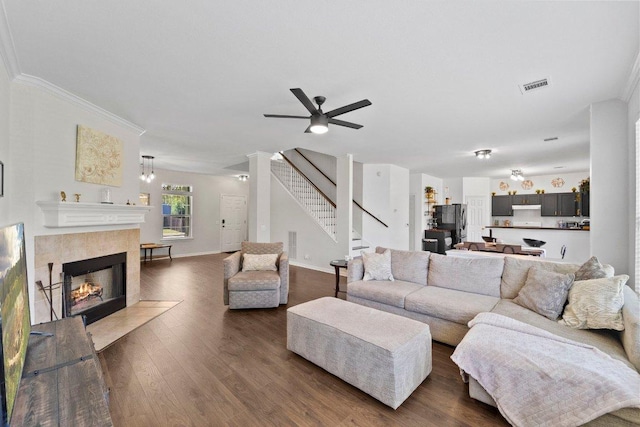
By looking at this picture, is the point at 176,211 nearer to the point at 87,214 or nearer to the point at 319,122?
the point at 87,214

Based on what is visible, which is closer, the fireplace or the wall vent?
the fireplace

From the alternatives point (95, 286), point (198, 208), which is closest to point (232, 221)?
point (198, 208)

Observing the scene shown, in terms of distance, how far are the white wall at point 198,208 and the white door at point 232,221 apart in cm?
15

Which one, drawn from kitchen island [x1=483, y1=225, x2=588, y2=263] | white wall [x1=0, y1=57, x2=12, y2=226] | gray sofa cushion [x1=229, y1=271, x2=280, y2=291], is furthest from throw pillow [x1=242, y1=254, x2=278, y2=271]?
kitchen island [x1=483, y1=225, x2=588, y2=263]

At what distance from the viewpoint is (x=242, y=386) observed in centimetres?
207

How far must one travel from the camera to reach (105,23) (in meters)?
1.82

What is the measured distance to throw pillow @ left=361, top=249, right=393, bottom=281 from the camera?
3.56 m

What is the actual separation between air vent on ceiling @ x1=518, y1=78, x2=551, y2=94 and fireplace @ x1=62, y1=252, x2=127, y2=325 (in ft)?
17.0

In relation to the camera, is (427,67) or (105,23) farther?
(427,67)

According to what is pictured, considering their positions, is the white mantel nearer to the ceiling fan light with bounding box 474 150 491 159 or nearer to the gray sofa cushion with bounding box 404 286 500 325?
the gray sofa cushion with bounding box 404 286 500 325

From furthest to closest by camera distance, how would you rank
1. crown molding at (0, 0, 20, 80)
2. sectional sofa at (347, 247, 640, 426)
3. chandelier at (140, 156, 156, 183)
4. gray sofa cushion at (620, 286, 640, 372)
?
chandelier at (140, 156, 156, 183), sectional sofa at (347, 247, 640, 426), crown molding at (0, 0, 20, 80), gray sofa cushion at (620, 286, 640, 372)

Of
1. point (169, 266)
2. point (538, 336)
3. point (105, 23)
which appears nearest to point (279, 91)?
point (105, 23)

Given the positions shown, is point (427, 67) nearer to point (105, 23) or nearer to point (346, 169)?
point (105, 23)

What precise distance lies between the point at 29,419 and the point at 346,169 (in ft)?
17.7
